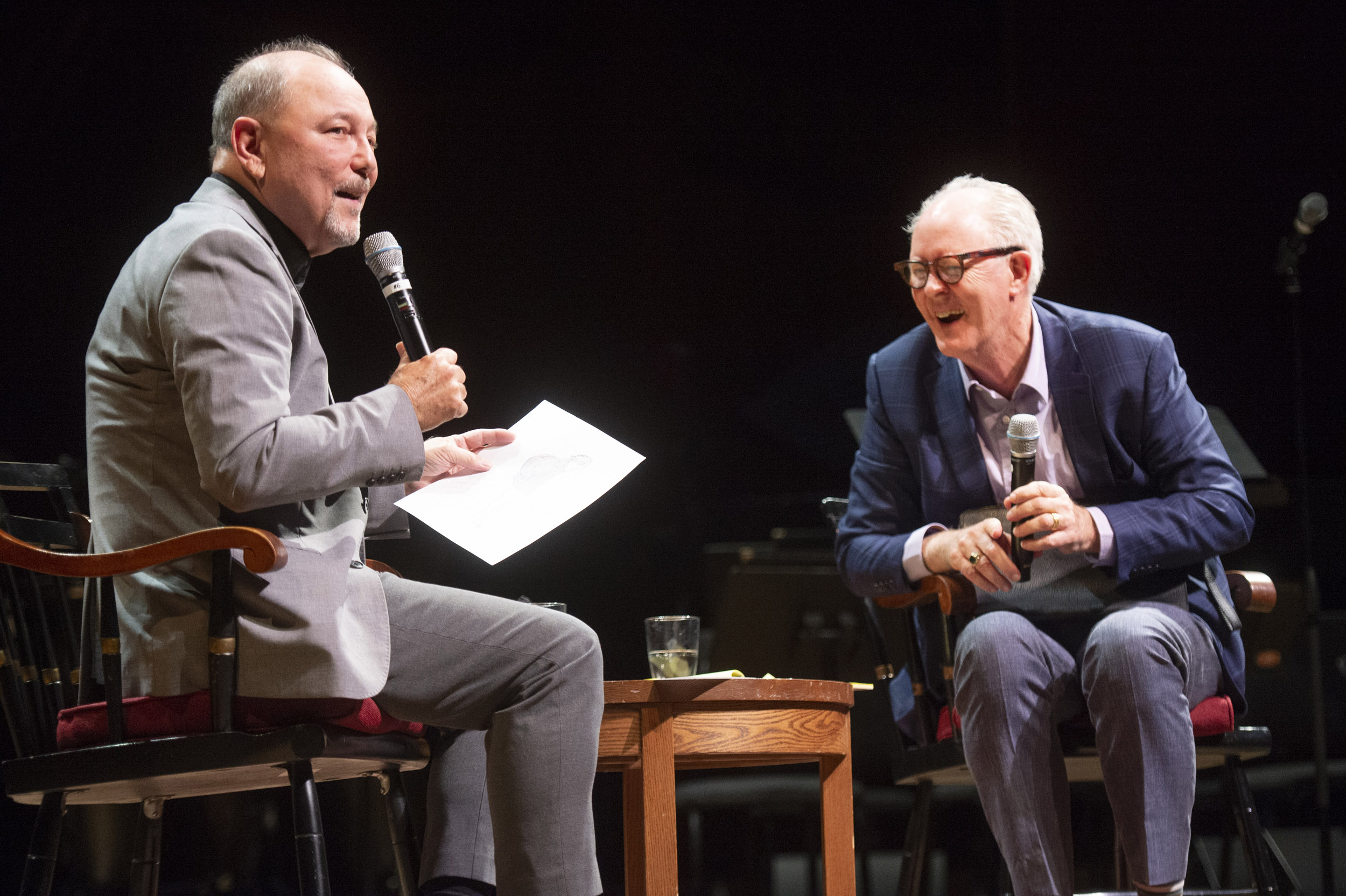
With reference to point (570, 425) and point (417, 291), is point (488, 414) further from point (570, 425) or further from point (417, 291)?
point (570, 425)

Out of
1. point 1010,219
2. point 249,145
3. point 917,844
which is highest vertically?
point 249,145

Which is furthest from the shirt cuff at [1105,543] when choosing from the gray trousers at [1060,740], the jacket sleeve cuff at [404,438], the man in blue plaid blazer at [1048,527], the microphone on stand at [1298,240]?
the microphone on stand at [1298,240]

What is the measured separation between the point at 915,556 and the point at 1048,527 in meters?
0.28

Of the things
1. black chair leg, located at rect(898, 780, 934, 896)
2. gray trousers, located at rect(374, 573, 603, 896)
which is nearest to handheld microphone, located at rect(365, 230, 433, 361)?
gray trousers, located at rect(374, 573, 603, 896)

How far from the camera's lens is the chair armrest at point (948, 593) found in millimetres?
2055

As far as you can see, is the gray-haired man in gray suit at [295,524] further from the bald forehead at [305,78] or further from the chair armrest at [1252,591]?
the chair armrest at [1252,591]

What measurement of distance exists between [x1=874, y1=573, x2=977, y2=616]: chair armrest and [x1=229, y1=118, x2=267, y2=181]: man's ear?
1.23 metres

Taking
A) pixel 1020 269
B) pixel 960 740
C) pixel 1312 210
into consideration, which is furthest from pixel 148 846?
pixel 1312 210

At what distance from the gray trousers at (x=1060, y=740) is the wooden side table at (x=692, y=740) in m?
0.23

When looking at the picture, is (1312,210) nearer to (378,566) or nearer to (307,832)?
(378,566)

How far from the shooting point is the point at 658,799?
1.79 meters

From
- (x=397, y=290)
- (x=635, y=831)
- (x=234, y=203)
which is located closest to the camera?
(x=234, y=203)

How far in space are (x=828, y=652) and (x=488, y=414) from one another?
176 cm

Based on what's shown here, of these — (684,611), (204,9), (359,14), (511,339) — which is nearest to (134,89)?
(204,9)
